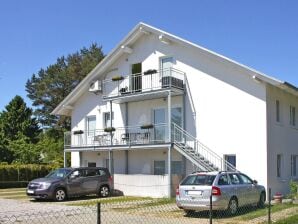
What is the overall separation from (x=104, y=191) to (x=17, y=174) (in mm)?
11992

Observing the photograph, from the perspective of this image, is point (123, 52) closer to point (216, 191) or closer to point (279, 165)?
point (279, 165)

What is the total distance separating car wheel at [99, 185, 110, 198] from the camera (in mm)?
24594

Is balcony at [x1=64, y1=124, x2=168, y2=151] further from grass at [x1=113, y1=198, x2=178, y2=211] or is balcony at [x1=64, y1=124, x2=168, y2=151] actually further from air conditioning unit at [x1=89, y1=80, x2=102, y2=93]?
grass at [x1=113, y1=198, x2=178, y2=211]

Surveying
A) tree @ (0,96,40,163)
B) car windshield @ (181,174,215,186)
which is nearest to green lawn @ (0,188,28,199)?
car windshield @ (181,174,215,186)

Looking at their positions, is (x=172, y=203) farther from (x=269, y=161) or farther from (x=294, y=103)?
(x=294, y=103)

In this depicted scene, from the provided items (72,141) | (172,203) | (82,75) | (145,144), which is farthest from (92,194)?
(82,75)

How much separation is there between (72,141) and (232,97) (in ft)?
40.7

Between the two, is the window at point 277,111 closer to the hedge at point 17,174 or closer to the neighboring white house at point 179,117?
the neighboring white house at point 179,117

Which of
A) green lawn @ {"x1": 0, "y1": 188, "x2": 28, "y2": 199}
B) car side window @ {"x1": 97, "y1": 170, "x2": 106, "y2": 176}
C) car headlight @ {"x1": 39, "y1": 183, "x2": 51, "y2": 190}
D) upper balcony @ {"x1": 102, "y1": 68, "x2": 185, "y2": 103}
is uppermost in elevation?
upper balcony @ {"x1": 102, "y1": 68, "x2": 185, "y2": 103}

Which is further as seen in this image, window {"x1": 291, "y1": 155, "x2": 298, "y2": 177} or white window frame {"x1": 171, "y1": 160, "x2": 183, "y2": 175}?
window {"x1": 291, "y1": 155, "x2": 298, "y2": 177}

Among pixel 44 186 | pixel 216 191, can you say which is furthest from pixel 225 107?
pixel 44 186

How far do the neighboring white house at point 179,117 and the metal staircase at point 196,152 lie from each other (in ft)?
0.17

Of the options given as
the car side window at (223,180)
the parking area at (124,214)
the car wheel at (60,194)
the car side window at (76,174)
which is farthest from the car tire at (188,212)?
the car side window at (76,174)

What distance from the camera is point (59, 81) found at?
201ft
